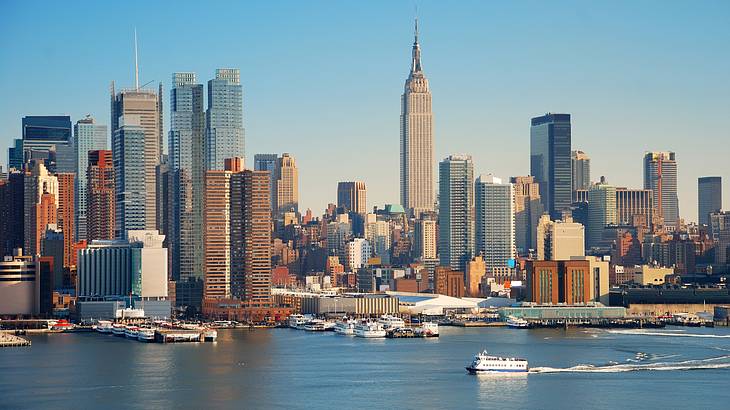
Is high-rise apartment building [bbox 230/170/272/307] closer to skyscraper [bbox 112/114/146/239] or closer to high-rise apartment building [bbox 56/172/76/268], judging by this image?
high-rise apartment building [bbox 56/172/76/268]

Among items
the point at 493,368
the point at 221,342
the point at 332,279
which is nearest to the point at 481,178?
the point at 332,279

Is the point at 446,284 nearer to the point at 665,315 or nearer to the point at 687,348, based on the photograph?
the point at 665,315

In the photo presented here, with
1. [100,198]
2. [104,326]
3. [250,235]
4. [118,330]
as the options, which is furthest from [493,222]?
[118,330]

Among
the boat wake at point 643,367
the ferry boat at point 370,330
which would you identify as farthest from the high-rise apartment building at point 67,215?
the boat wake at point 643,367

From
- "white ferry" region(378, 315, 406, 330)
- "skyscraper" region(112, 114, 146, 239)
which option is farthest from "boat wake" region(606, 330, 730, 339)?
"skyscraper" region(112, 114, 146, 239)

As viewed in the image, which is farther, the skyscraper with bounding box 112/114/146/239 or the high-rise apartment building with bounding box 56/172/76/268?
the skyscraper with bounding box 112/114/146/239

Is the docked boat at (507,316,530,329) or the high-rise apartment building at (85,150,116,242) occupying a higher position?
the high-rise apartment building at (85,150,116,242)
